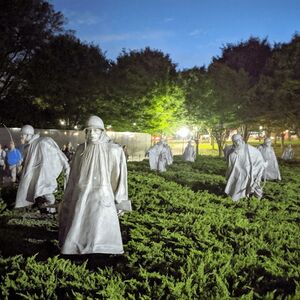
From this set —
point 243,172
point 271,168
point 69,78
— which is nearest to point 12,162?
point 243,172

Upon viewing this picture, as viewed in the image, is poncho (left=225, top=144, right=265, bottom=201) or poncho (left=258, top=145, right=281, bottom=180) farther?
poncho (left=258, top=145, right=281, bottom=180)

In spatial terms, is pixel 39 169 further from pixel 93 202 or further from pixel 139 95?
pixel 139 95

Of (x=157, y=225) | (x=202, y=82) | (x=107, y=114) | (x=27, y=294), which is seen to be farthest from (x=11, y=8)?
(x=27, y=294)

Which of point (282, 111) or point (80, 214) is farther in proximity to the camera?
point (282, 111)

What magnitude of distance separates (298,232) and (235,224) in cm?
100

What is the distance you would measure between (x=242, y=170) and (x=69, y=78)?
910 inches

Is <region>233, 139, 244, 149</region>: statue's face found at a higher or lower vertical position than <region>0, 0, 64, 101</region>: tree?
lower

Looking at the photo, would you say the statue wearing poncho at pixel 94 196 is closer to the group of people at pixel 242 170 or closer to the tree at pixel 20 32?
the group of people at pixel 242 170

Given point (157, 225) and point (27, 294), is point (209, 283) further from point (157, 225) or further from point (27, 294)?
point (157, 225)

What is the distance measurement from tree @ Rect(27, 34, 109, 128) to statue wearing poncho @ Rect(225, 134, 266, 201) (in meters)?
21.4

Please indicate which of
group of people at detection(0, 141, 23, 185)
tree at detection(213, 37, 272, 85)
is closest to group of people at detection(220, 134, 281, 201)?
group of people at detection(0, 141, 23, 185)

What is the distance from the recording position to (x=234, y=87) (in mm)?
37656

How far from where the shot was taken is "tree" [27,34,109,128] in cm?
2975

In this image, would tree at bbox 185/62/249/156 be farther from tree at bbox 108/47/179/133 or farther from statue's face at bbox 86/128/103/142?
statue's face at bbox 86/128/103/142
